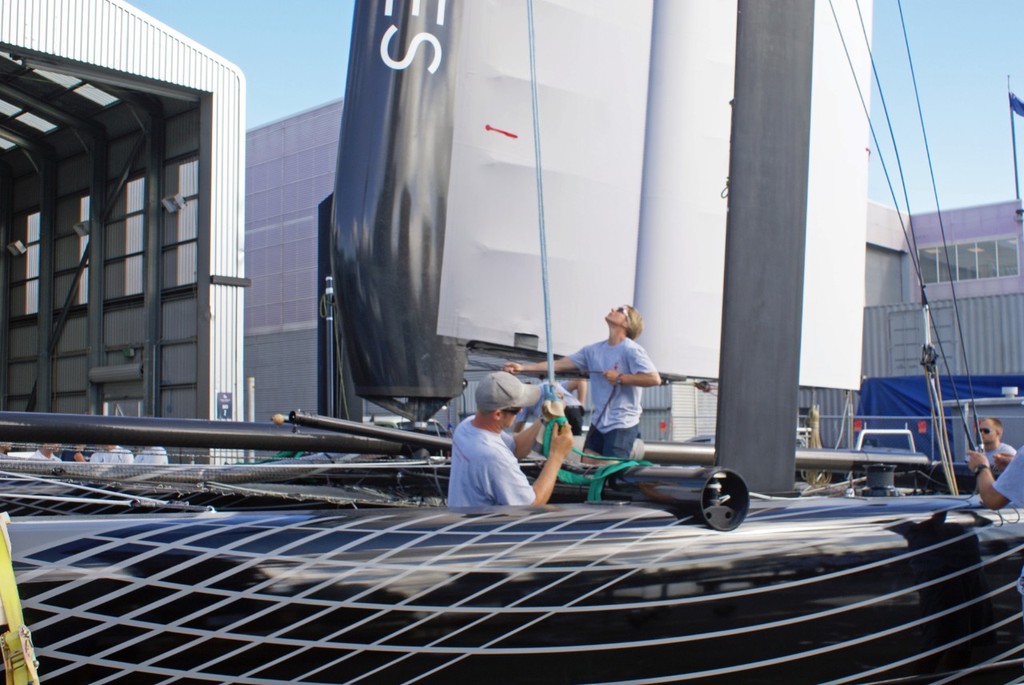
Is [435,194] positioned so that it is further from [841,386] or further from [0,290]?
[0,290]

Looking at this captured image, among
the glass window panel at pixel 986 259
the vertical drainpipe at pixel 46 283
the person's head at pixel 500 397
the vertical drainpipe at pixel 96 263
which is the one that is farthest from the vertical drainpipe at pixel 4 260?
the glass window panel at pixel 986 259

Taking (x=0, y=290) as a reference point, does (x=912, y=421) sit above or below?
below

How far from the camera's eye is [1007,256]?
28.7 m

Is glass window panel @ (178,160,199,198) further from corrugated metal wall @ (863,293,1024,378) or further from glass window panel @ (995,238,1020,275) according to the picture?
glass window panel @ (995,238,1020,275)

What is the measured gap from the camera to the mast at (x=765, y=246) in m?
3.04

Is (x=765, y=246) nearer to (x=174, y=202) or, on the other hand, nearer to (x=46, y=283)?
(x=174, y=202)

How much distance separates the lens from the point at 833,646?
8.13 ft

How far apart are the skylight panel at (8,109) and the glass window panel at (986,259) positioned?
24.1m

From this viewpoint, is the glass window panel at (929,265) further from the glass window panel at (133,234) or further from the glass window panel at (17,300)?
the glass window panel at (17,300)

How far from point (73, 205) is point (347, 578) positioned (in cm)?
2287

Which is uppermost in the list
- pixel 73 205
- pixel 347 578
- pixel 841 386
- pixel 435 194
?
pixel 73 205

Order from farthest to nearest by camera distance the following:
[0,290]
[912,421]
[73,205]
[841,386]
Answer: [0,290]
[73,205]
[912,421]
[841,386]

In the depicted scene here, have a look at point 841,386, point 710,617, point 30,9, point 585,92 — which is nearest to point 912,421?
point 841,386

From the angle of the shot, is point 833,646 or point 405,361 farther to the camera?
point 405,361
